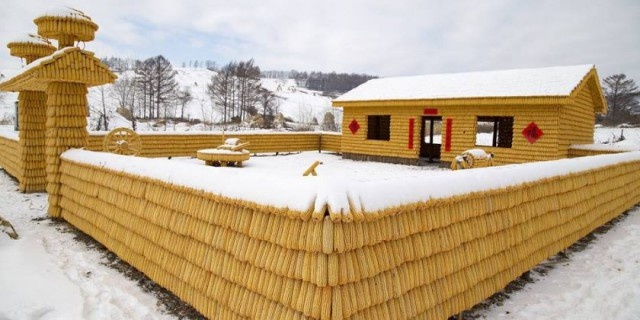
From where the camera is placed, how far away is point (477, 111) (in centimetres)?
1705

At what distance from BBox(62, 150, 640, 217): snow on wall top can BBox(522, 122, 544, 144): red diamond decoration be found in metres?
10.9

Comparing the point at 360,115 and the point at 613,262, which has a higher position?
A: the point at 360,115

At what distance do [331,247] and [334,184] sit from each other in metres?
0.46

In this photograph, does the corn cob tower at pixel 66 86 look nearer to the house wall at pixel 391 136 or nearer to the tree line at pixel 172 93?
the house wall at pixel 391 136

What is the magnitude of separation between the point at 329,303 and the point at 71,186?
6.74m

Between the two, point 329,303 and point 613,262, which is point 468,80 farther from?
point 329,303

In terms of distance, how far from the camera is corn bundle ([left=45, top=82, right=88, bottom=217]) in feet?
26.6

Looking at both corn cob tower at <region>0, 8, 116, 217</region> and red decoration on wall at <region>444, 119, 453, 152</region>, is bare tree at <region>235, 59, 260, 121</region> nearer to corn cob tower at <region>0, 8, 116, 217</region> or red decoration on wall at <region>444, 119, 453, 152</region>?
red decoration on wall at <region>444, 119, 453, 152</region>

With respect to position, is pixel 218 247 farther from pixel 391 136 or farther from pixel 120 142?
pixel 391 136

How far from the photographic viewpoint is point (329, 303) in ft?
9.27

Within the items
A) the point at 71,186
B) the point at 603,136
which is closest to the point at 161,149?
the point at 71,186

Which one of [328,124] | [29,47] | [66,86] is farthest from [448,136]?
[328,124]

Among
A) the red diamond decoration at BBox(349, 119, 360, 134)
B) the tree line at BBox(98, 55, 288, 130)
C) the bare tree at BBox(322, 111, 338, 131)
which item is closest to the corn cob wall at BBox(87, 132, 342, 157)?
the red diamond decoration at BBox(349, 119, 360, 134)

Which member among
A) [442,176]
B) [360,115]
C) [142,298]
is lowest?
[142,298]
